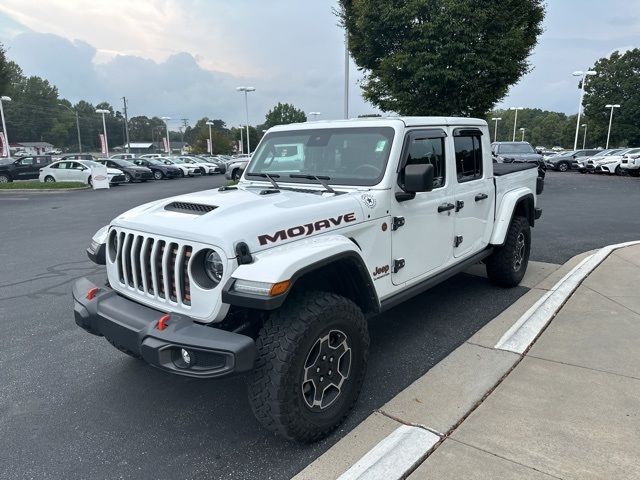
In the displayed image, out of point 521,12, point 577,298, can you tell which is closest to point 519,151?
point 521,12

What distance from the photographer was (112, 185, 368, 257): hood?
2.63m

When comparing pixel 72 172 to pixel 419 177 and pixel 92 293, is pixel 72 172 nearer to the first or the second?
pixel 92 293

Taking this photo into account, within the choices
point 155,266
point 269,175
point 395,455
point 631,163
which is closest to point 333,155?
point 269,175

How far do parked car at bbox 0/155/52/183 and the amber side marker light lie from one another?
2803cm

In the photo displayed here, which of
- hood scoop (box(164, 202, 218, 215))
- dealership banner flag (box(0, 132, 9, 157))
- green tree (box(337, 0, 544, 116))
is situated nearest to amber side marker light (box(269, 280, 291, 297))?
hood scoop (box(164, 202, 218, 215))

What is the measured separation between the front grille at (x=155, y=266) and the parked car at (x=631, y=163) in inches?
1092

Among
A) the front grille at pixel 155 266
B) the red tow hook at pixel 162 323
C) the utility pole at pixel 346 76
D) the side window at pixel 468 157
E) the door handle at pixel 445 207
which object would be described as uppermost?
the utility pole at pixel 346 76

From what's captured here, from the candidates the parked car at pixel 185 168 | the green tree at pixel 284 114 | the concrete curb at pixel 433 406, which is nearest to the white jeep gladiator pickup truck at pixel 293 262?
the concrete curb at pixel 433 406

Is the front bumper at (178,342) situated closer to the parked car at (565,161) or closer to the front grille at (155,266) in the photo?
the front grille at (155,266)

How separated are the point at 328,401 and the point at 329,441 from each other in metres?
0.23

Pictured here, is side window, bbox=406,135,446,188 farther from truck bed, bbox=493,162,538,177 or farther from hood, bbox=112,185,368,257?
truck bed, bbox=493,162,538,177

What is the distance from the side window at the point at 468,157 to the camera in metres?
4.38

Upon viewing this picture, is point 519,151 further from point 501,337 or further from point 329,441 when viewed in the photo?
point 329,441

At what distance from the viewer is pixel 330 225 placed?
9.80ft
